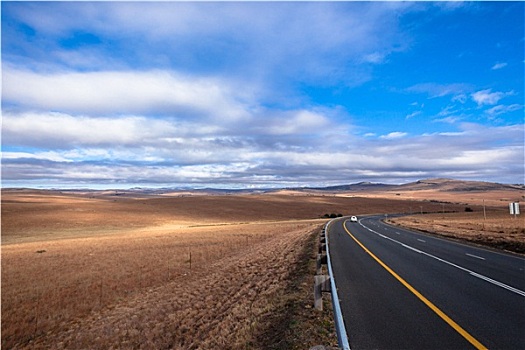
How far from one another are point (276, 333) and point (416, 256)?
467 inches

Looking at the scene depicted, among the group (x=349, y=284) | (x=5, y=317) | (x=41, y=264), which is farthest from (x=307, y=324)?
(x=41, y=264)

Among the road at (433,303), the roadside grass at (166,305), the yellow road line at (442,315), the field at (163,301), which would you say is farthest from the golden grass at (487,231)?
the field at (163,301)

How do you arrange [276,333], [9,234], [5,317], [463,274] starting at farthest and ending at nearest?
1. [9,234]
2. [463,274]
3. [5,317]
4. [276,333]

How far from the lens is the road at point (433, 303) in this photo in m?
5.93

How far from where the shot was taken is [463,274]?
37.8ft

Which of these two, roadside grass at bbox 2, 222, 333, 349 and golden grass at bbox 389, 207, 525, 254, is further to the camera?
golden grass at bbox 389, 207, 525, 254

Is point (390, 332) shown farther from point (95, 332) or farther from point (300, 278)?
point (95, 332)

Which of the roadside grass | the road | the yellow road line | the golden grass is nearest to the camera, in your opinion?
the yellow road line


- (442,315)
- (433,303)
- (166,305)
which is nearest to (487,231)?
(433,303)

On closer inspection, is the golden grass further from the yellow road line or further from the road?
the yellow road line

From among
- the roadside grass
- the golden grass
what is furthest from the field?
the golden grass

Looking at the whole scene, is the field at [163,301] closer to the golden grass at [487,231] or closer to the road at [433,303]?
the road at [433,303]

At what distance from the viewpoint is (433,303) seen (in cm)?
803

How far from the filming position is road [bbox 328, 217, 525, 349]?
19.5ft
